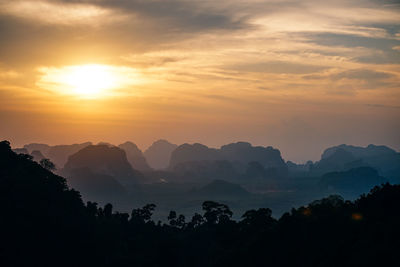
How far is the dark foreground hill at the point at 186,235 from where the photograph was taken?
6134cm

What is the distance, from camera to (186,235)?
110625mm

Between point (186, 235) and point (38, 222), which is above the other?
point (38, 222)

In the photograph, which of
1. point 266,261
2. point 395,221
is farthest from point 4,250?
point 395,221

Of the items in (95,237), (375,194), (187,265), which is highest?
(375,194)

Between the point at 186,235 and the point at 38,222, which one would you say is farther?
the point at 186,235

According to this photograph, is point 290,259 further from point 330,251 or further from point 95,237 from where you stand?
point 95,237

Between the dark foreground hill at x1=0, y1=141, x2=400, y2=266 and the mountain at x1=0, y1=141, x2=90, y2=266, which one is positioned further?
the mountain at x1=0, y1=141, x2=90, y2=266

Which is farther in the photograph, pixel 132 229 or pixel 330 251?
pixel 132 229

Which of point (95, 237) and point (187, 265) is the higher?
point (95, 237)

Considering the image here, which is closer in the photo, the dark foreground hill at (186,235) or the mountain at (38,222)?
the dark foreground hill at (186,235)

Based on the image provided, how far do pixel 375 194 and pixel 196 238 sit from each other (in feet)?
146

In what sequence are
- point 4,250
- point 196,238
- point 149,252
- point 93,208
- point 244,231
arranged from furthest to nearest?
point 93,208 < point 196,238 < point 149,252 < point 244,231 < point 4,250

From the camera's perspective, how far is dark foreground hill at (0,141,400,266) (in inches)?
2415

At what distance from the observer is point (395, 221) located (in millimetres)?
58469
